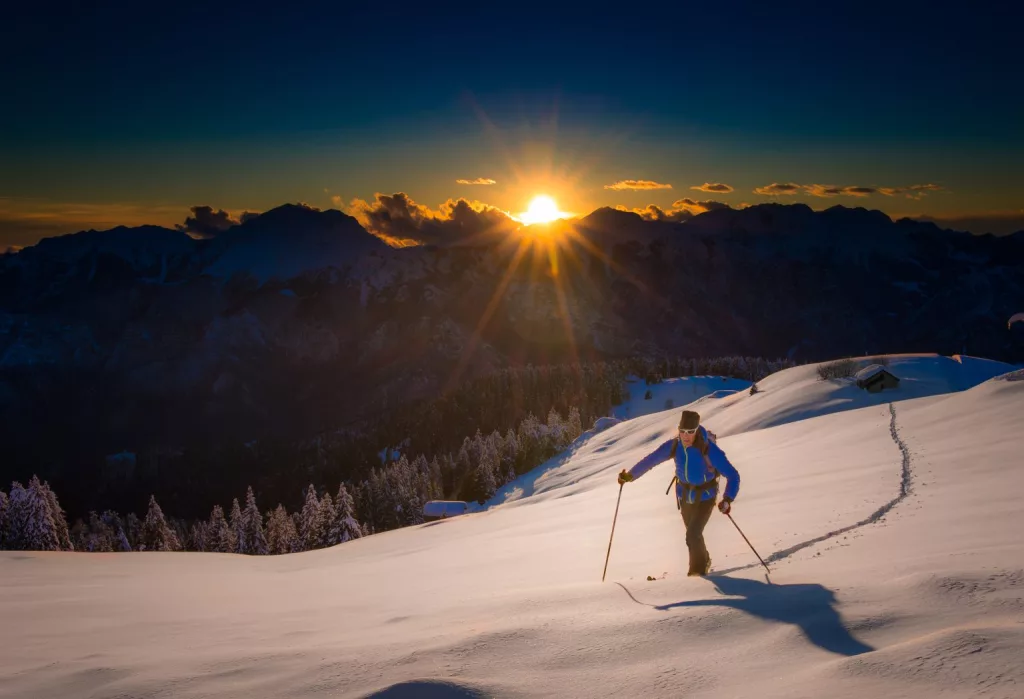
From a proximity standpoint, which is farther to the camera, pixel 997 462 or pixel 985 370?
pixel 985 370

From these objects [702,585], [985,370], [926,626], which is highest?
[926,626]

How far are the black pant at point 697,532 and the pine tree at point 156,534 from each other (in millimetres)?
71911

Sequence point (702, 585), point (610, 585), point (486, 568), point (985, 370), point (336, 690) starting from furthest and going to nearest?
point (985, 370)
point (486, 568)
point (610, 585)
point (702, 585)
point (336, 690)

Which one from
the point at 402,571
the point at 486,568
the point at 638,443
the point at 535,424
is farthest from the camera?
the point at 535,424

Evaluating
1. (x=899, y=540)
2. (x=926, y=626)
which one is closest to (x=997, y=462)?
(x=899, y=540)

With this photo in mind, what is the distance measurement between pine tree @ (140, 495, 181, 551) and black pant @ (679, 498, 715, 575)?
71.9m

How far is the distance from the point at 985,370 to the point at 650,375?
108076 millimetres

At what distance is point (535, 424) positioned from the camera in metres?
116

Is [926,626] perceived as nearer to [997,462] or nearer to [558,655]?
[558,655]

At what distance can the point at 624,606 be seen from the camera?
23.8 ft

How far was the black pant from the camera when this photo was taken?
30.9 feet

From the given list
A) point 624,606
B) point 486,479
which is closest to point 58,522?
point 486,479

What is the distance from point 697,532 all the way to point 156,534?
78018mm

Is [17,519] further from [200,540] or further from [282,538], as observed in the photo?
[200,540]
